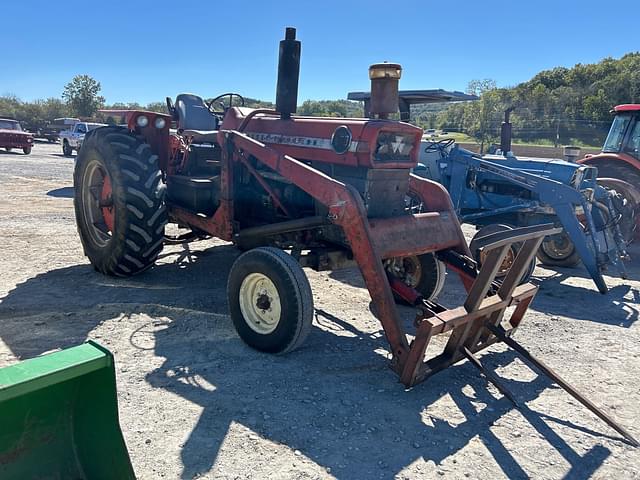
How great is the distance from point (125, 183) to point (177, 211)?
0.65m

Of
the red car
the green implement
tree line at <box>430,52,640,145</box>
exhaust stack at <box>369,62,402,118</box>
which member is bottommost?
the green implement

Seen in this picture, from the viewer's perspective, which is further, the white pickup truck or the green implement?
the white pickup truck

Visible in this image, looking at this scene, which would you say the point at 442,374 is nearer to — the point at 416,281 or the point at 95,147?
the point at 416,281

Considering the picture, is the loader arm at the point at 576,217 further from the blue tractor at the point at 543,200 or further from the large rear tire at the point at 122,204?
the large rear tire at the point at 122,204

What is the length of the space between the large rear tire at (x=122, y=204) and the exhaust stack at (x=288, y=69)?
146 cm

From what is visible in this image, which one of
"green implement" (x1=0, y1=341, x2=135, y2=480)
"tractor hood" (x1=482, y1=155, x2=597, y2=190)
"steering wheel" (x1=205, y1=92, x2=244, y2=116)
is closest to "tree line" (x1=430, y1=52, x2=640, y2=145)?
"tractor hood" (x1=482, y1=155, x2=597, y2=190)

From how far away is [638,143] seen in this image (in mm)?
9773

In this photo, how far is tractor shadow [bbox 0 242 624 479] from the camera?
303cm

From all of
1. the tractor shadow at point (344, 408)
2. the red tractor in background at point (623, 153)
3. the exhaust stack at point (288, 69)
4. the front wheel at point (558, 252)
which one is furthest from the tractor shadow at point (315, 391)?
the red tractor in background at point (623, 153)

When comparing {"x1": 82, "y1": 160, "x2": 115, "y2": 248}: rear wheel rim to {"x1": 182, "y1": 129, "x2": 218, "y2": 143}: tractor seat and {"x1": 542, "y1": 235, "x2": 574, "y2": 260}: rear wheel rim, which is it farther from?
{"x1": 542, "y1": 235, "x2": 574, "y2": 260}: rear wheel rim

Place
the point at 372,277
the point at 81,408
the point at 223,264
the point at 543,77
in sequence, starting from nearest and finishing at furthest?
the point at 81,408 < the point at 372,277 < the point at 223,264 < the point at 543,77

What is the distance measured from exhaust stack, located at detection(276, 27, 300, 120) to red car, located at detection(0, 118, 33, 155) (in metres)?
22.0

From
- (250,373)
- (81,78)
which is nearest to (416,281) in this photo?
(250,373)

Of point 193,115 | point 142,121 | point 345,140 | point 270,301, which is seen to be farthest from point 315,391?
point 193,115
